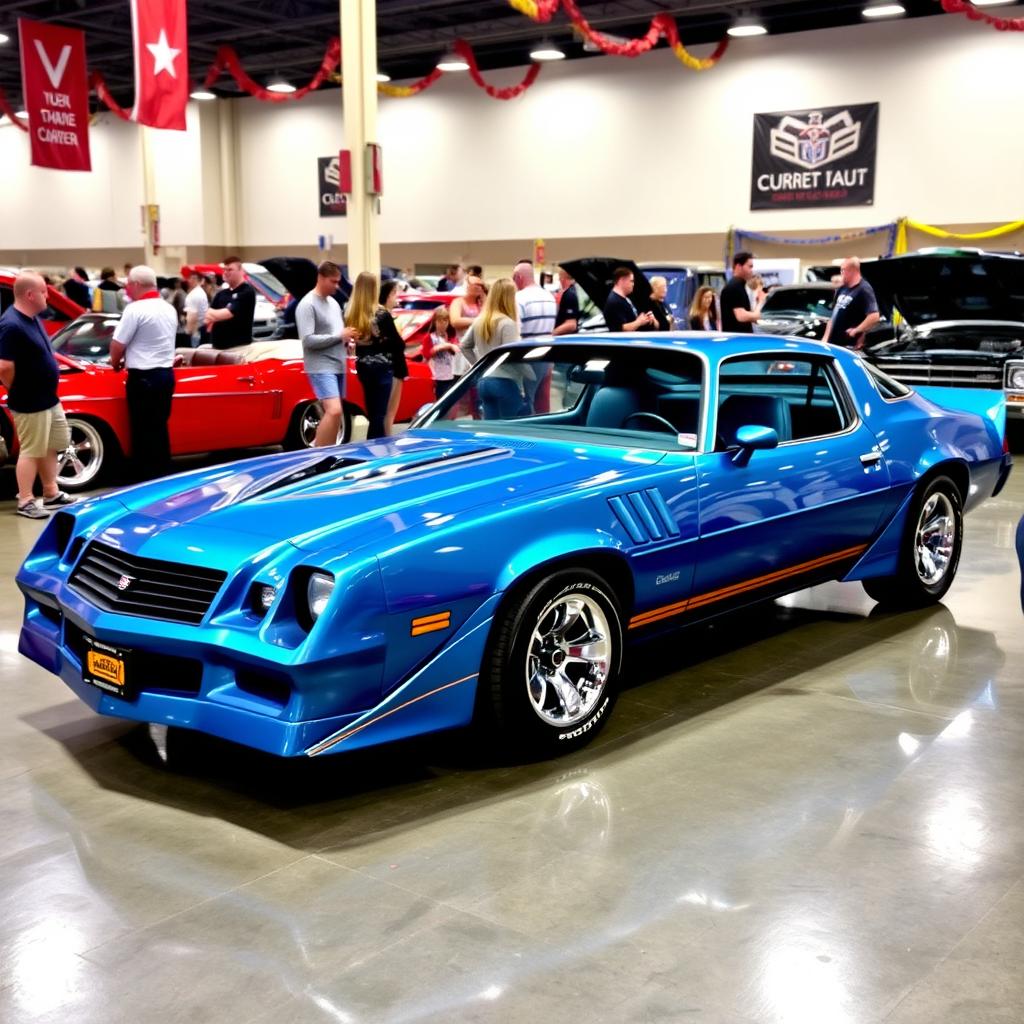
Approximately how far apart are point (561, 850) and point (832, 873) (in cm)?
74

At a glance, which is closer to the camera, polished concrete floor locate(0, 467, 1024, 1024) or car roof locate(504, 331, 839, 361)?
polished concrete floor locate(0, 467, 1024, 1024)

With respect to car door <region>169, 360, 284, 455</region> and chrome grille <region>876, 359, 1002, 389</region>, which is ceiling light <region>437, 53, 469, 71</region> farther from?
car door <region>169, 360, 284, 455</region>

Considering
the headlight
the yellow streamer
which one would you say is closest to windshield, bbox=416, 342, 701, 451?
the headlight

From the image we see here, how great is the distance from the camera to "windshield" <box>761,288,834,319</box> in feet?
53.2

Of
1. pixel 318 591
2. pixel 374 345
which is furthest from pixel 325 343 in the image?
pixel 318 591

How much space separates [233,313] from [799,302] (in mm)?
8202

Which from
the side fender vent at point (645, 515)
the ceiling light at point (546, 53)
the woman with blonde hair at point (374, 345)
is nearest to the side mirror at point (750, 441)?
the side fender vent at point (645, 515)

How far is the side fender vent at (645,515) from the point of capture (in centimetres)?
424

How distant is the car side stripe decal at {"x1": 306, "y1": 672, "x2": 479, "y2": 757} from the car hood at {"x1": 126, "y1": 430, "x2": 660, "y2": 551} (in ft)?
1.57

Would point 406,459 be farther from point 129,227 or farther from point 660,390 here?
point 129,227

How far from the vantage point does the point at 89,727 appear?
4.41 metres

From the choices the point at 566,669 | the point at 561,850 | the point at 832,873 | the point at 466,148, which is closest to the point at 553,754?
the point at 566,669

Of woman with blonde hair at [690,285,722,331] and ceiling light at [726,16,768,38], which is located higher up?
ceiling light at [726,16,768,38]

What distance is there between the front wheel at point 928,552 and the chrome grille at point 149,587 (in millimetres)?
3524
